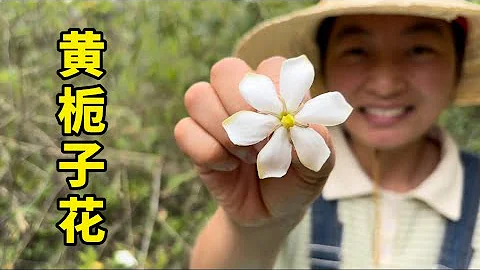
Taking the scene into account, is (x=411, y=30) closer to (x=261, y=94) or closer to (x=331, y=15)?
(x=331, y=15)

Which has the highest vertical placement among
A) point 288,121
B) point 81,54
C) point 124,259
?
point 81,54

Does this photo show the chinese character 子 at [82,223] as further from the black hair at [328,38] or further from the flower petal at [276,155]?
the flower petal at [276,155]

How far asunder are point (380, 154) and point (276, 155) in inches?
18.2

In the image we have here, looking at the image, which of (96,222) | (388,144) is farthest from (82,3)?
(388,144)

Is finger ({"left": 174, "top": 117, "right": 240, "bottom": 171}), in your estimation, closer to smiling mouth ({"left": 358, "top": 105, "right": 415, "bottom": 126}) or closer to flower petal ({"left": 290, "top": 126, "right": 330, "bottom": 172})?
flower petal ({"left": 290, "top": 126, "right": 330, "bottom": 172})

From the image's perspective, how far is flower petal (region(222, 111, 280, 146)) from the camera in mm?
429

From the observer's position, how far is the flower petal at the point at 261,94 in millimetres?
430

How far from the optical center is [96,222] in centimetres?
97

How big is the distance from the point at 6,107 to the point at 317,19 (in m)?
0.67

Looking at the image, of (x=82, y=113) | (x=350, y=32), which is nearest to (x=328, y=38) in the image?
(x=350, y=32)

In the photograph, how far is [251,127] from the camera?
1.41 ft

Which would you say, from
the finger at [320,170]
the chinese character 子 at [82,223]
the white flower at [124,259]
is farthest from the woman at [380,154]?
the white flower at [124,259]

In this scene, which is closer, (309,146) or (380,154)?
(309,146)

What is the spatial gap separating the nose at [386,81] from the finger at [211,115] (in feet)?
0.95
